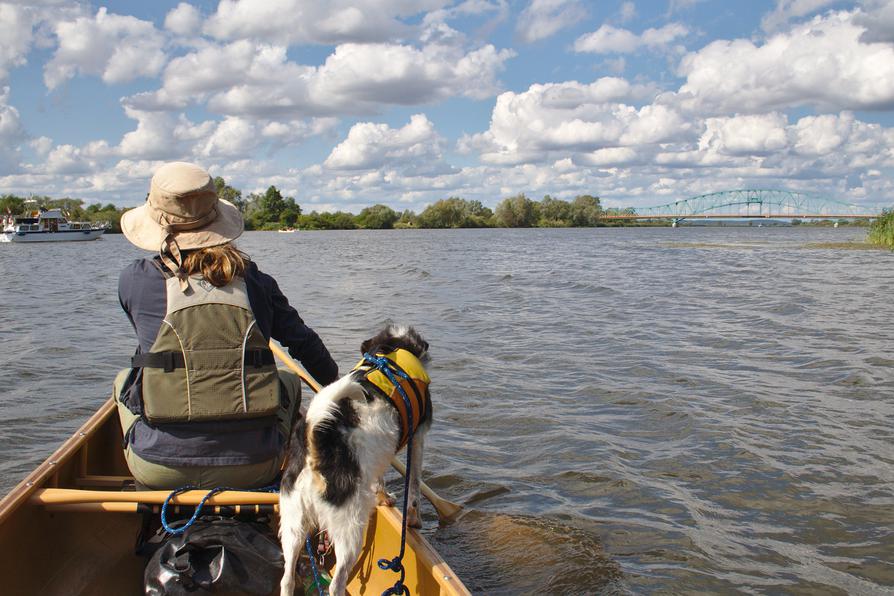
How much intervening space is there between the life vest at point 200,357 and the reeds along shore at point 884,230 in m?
42.7

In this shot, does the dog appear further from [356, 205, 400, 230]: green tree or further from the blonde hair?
[356, 205, 400, 230]: green tree

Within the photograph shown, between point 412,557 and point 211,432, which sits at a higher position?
point 211,432

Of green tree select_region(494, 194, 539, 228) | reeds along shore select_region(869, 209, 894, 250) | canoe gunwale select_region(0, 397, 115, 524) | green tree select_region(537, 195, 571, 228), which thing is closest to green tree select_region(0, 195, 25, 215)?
green tree select_region(494, 194, 539, 228)

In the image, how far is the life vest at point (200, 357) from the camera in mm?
3311

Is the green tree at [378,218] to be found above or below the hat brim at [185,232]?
above

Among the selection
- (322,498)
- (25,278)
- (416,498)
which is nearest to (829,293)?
(416,498)

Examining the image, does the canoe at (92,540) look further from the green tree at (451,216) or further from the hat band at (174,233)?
the green tree at (451,216)

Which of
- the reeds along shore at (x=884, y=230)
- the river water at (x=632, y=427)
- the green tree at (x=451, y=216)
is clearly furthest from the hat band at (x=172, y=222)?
the green tree at (x=451, y=216)

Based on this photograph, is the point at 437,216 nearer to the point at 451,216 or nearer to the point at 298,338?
the point at 451,216

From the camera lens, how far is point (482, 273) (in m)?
30.9

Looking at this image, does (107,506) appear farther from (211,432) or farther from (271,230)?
(271,230)

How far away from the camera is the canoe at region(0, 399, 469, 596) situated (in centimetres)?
352

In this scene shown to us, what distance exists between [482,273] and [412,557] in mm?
27318

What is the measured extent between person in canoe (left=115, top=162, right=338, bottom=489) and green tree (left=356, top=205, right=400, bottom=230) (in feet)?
436
